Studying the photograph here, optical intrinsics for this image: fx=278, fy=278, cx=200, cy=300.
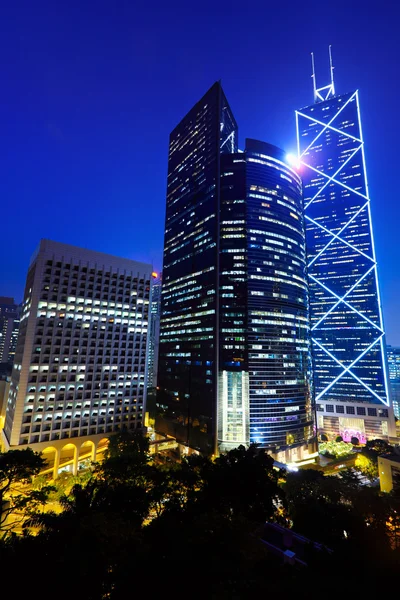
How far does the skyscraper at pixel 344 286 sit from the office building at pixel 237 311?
42.7 m

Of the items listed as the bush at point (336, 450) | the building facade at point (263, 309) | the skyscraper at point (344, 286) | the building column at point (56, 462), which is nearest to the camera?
the building column at point (56, 462)

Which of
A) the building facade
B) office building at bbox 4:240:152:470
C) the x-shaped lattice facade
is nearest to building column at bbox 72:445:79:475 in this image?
office building at bbox 4:240:152:470

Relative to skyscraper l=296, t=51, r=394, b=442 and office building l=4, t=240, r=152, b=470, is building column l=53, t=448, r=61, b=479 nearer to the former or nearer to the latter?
office building l=4, t=240, r=152, b=470

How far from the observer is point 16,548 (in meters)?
15.2

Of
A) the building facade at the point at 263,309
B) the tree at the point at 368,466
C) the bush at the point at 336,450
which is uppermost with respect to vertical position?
the building facade at the point at 263,309

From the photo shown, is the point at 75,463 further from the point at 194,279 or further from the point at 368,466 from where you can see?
the point at 368,466

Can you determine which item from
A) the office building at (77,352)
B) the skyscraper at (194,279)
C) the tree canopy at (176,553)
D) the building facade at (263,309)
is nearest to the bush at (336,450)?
the building facade at (263,309)

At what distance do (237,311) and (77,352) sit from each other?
4886cm

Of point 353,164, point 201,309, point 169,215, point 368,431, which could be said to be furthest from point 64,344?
point 353,164

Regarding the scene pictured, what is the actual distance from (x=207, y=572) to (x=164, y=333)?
102m

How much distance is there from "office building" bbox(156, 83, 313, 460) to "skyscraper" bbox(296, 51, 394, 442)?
1682 inches

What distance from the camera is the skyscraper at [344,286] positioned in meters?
121

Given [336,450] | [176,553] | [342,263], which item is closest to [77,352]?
[176,553]

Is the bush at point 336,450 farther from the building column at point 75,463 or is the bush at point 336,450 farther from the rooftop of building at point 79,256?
the rooftop of building at point 79,256
